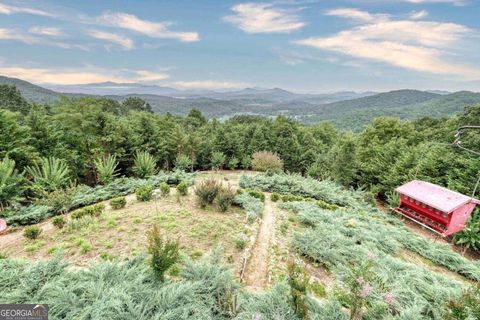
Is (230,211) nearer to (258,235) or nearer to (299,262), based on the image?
(258,235)

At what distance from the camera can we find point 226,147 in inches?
1251

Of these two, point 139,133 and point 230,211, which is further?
point 139,133

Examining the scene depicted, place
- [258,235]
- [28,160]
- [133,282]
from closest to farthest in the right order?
1. [133,282]
2. [258,235]
3. [28,160]

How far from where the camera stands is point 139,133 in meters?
26.3

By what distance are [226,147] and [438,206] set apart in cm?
2377

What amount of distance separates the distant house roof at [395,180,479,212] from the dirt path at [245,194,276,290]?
783 cm

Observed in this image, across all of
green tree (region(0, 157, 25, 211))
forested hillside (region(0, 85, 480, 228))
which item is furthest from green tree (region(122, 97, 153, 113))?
green tree (region(0, 157, 25, 211))

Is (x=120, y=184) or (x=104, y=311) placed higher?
(x=104, y=311)

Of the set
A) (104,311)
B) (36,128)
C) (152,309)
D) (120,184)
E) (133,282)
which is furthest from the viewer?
(36,128)

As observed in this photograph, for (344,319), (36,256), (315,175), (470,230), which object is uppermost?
(344,319)

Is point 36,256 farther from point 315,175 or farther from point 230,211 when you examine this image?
point 315,175

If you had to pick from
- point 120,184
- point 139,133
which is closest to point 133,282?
point 120,184

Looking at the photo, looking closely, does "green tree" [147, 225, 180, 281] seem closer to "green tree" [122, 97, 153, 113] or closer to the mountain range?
"green tree" [122, 97, 153, 113]

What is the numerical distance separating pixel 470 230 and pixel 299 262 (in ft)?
36.6
